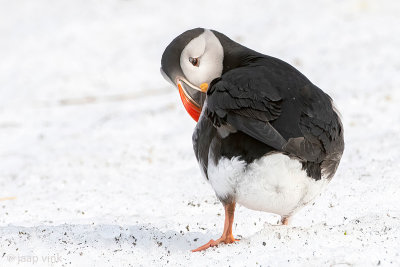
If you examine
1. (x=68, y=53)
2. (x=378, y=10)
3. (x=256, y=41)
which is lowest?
(x=68, y=53)

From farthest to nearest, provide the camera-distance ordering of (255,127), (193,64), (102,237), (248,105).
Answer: (102,237)
(193,64)
(248,105)
(255,127)

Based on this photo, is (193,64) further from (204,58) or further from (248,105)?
(248,105)

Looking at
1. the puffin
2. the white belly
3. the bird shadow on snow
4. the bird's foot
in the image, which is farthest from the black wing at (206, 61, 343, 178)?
the bird shadow on snow

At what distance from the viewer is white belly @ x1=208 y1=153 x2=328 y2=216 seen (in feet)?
18.2

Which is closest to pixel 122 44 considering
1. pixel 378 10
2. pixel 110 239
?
pixel 378 10

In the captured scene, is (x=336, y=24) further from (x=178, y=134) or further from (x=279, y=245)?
(x=279, y=245)

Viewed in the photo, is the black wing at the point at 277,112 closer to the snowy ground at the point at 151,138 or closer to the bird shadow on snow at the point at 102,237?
the snowy ground at the point at 151,138

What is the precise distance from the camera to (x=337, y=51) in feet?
64.5

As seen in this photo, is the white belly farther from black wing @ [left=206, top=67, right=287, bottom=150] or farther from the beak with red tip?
the beak with red tip

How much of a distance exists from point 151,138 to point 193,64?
25.3ft

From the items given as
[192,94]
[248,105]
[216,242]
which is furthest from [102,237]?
[248,105]

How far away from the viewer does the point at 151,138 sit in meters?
13.8

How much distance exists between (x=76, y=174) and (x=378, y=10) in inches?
570

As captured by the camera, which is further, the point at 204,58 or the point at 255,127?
the point at 204,58
